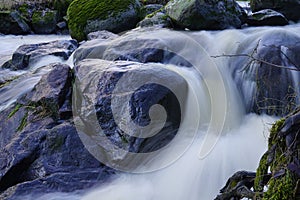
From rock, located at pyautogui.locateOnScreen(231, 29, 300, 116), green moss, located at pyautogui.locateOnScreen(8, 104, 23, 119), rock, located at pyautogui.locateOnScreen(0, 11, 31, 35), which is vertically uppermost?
rock, located at pyautogui.locateOnScreen(231, 29, 300, 116)

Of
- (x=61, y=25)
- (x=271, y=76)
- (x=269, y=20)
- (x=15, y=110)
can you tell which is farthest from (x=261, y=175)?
(x=61, y=25)

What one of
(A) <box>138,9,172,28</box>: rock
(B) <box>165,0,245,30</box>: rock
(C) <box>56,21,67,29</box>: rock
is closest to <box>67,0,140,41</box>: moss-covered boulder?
(A) <box>138,9,172,28</box>: rock

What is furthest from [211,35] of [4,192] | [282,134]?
[282,134]

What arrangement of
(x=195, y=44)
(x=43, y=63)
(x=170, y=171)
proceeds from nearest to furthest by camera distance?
(x=170, y=171)
(x=195, y=44)
(x=43, y=63)

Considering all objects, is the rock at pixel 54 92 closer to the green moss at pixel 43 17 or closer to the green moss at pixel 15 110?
the green moss at pixel 15 110

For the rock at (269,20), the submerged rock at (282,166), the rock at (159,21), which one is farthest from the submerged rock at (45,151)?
the rock at (269,20)

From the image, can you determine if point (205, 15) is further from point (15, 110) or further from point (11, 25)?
point (11, 25)

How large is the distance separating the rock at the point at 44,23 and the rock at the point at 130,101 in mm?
8936

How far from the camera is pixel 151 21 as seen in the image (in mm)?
7727

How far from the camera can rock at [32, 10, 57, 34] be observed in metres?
12.7

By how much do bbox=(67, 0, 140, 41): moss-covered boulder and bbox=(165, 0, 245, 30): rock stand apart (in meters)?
2.22

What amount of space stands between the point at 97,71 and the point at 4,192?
5.97 feet

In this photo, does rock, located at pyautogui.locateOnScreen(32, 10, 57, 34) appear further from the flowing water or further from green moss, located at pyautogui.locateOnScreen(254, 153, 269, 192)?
green moss, located at pyautogui.locateOnScreen(254, 153, 269, 192)

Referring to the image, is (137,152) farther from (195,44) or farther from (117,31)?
(117,31)
